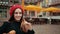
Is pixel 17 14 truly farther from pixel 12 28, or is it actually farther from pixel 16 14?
A: pixel 12 28

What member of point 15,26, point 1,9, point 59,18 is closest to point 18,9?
point 15,26

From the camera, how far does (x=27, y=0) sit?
84.5ft

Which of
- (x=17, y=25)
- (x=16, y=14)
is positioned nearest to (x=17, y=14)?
(x=16, y=14)

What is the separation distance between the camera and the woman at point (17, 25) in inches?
75.9

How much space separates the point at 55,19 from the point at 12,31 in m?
18.6

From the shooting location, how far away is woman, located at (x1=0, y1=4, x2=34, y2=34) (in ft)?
6.33

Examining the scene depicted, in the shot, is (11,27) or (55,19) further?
(55,19)

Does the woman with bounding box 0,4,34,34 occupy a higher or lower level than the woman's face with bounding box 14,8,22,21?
lower

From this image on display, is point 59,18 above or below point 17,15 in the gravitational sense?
below

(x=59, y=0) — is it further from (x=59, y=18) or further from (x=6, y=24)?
(x=6, y=24)

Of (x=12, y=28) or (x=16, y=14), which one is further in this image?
(x=16, y=14)

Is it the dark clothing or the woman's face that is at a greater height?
the woman's face

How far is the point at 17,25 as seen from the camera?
1974 millimetres

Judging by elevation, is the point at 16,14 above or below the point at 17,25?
above
